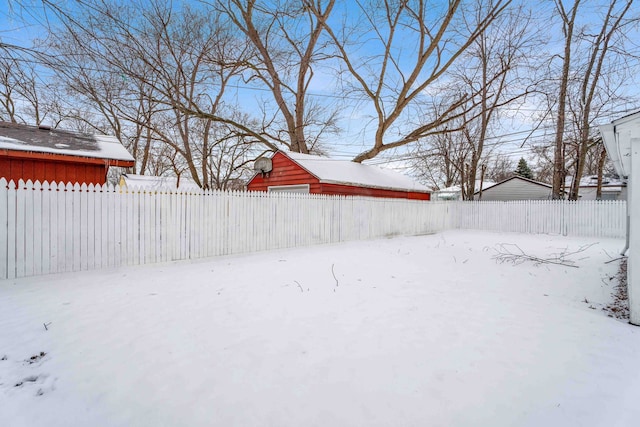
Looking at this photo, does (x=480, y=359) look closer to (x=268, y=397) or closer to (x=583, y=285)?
(x=268, y=397)

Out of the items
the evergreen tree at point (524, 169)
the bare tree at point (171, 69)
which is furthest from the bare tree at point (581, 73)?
the evergreen tree at point (524, 169)

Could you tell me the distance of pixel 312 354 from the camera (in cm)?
242

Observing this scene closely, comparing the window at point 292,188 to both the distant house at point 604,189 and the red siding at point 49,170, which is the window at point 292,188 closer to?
the red siding at point 49,170

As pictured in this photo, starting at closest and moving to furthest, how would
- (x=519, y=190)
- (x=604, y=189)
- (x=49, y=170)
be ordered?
(x=49, y=170), (x=519, y=190), (x=604, y=189)

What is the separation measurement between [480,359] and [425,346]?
420 mm

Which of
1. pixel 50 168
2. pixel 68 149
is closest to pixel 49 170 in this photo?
pixel 50 168

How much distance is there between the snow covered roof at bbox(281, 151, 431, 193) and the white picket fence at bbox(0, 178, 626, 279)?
1.77m

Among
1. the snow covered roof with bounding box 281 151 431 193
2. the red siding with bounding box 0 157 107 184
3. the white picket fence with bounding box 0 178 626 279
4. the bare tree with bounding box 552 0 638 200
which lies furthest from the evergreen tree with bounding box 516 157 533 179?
the red siding with bounding box 0 157 107 184

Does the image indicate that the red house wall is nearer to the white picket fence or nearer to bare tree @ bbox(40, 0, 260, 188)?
the white picket fence

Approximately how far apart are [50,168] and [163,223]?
306cm

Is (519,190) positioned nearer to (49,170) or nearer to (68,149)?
(68,149)

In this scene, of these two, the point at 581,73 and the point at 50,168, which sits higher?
the point at 581,73

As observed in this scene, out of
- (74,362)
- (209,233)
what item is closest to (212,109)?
(209,233)

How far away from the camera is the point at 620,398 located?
6.17ft
